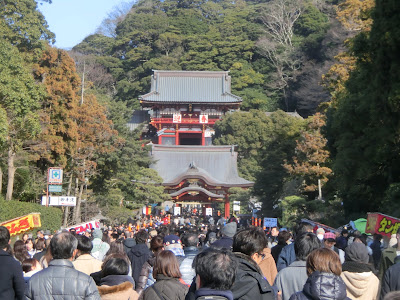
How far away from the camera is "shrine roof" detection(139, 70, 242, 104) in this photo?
5000 centimetres

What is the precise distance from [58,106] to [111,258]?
699 inches

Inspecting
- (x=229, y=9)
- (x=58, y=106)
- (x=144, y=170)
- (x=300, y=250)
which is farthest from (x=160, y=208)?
(x=229, y=9)

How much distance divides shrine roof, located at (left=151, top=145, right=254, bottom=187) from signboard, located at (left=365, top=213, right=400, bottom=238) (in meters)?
29.1

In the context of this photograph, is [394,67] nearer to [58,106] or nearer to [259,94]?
[58,106]

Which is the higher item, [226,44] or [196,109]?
[226,44]

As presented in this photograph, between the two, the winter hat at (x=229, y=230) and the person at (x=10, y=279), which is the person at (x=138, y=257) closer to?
the winter hat at (x=229, y=230)

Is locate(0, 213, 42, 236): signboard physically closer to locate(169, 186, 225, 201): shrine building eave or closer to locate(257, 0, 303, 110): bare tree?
locate(169, 186, 225, 201): shrine building eave

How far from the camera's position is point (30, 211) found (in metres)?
19.9

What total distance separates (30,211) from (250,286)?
56.2 ft

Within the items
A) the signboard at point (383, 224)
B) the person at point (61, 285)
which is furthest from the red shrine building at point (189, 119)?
the person at point (61, 285)

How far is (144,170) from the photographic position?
114 feet

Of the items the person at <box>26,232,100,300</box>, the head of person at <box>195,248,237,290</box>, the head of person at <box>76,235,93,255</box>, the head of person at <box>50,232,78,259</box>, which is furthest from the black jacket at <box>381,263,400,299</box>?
the head of person at <box>76,235,93,255</box>

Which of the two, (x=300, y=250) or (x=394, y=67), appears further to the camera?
(x=394, y=67)

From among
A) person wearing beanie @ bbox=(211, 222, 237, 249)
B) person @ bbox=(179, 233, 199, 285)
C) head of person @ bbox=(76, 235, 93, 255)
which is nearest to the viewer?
person @ bbox=(179, 233, 199, 285)
